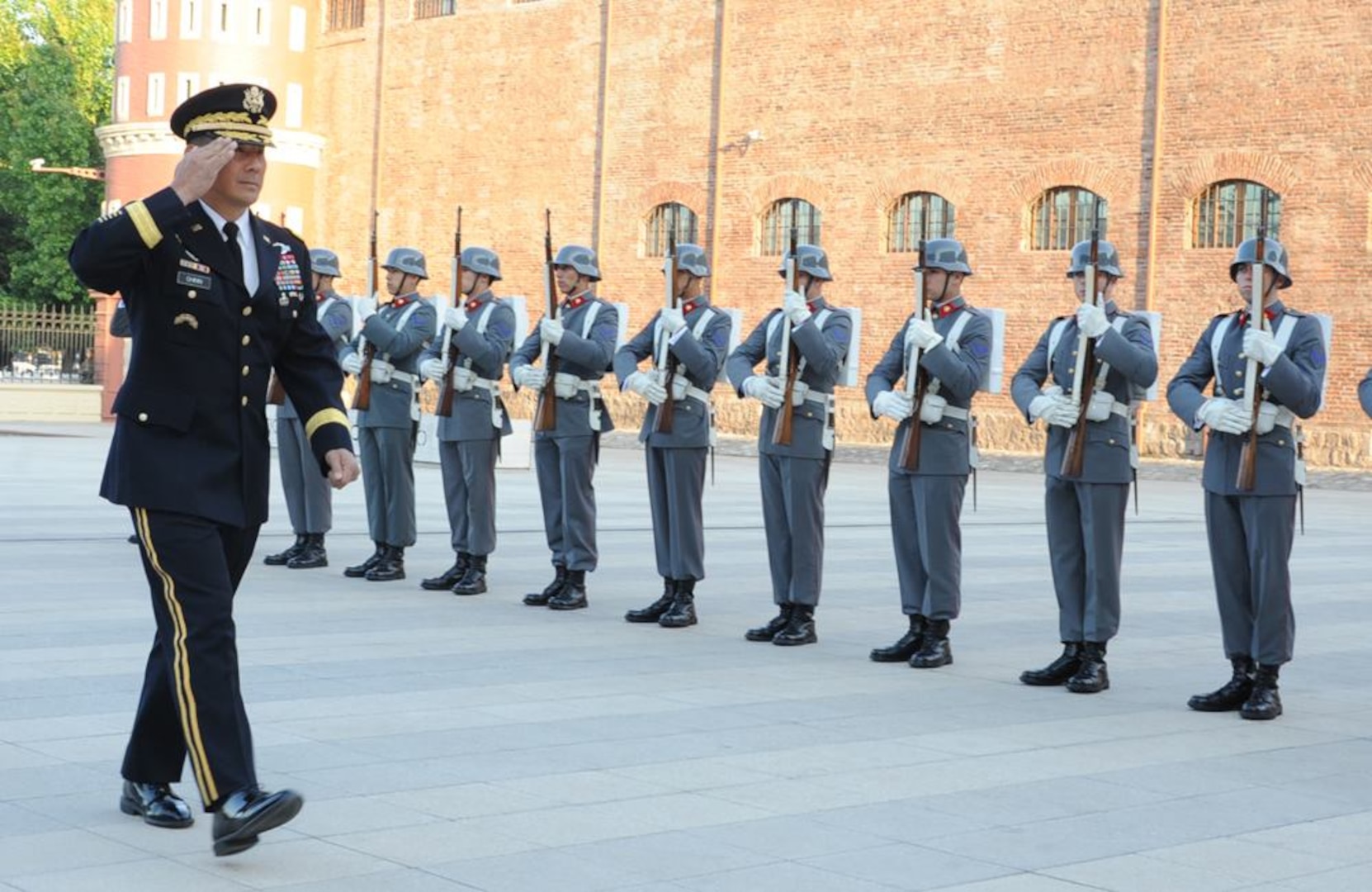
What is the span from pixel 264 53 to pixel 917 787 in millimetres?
35755

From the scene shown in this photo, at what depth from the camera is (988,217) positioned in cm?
2966

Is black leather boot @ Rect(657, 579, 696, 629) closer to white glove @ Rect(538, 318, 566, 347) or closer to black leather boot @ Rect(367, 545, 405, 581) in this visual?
white glove @ Rect(538, 318, 566, 347)

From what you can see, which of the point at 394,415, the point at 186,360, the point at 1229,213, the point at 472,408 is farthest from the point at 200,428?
the point at 1229,213

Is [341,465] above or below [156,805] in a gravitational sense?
above

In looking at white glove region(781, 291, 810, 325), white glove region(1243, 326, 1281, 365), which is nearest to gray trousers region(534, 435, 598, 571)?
white glove region(781, 291, 810, 325)

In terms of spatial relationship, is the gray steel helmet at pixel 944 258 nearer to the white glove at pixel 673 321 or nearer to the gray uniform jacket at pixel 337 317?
the white glove at pixel 673 321

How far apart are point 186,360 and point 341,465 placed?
20.8 inches

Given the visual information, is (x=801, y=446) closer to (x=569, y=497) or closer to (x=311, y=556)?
(x=569, y=497)

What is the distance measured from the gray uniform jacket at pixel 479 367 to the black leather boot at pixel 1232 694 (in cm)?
473

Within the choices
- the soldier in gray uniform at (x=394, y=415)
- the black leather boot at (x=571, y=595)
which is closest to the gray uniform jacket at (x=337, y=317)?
the soldier in gray uniform at (x=394, y=415)

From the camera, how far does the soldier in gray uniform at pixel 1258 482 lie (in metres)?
7.71

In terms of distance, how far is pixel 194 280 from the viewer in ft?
17.0

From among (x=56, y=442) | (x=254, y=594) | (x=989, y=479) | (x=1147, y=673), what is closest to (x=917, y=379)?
(x=1147, y=673)

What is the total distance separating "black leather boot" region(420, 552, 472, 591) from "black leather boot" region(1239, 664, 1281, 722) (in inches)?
190
